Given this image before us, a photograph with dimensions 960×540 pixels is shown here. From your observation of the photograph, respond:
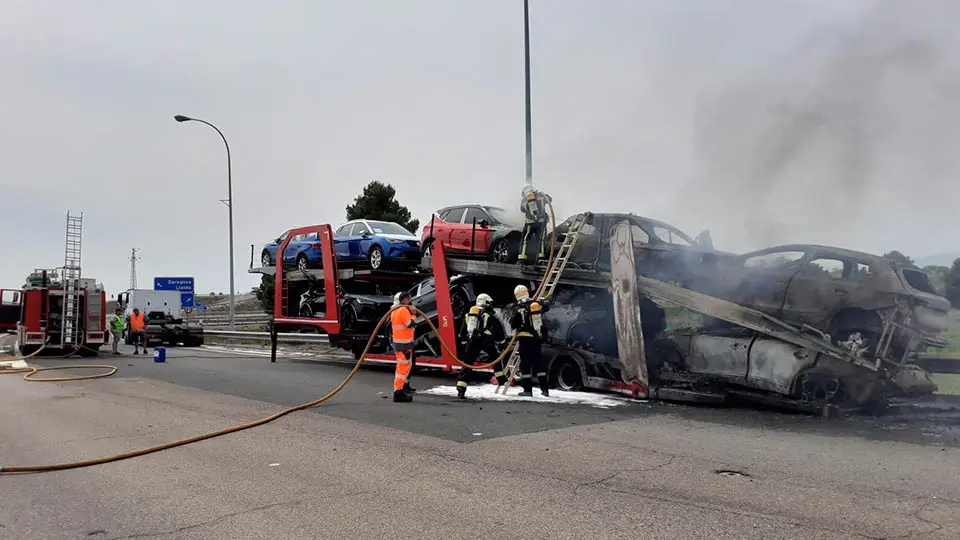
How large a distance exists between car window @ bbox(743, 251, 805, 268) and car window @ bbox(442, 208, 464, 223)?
210 inches

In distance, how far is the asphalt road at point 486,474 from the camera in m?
4.27

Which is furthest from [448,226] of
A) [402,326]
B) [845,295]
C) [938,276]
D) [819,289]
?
[938,276]

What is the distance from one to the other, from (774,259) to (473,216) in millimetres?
5384

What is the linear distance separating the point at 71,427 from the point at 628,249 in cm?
708

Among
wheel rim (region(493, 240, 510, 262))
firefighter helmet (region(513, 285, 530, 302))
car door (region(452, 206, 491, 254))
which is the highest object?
car door (region(452, 206, 491, 254))

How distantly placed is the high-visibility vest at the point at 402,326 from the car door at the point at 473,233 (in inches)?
107

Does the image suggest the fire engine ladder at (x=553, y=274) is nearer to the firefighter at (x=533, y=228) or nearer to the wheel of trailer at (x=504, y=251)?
the firefighter at (x=533, y=228)

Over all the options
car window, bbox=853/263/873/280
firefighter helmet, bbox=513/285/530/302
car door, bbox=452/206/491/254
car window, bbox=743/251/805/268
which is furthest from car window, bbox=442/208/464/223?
car window, bbox=853/263/873/280

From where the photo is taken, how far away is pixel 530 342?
32.1 feet

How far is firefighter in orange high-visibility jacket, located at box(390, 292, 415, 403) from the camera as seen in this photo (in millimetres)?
9367

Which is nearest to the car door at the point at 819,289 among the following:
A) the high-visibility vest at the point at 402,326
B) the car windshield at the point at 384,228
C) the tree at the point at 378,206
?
the high-visibility vest at the point at 402,326

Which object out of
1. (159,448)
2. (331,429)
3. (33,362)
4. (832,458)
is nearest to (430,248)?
(331,429)

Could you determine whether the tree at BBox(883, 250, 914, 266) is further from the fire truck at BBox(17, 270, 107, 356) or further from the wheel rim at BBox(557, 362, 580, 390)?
the fire truck at BBox(17, 270, 107, 356)

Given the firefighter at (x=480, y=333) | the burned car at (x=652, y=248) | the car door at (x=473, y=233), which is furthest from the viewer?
the car door at (x=473, y=233)
